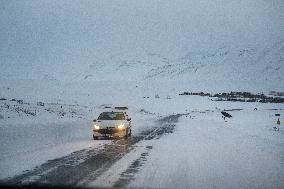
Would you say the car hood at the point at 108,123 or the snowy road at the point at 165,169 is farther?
the car hood at the point at 108,123

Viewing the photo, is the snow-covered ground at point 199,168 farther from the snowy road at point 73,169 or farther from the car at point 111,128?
the car at point 111,128

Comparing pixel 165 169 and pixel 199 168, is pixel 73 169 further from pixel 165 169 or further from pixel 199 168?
pixel 199 168

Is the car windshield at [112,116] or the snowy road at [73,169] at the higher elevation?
the car windshield at [112,116]

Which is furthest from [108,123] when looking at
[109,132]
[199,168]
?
[199,168]

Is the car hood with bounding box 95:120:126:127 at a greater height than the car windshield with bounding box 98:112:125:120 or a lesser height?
lesser

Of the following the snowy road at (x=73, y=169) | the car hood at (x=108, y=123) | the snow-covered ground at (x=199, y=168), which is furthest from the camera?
the car hood at (x=108, y=123)

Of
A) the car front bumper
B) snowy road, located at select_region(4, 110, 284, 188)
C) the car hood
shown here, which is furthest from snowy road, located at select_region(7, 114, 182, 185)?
the car hood

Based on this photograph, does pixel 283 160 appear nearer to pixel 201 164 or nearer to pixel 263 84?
pixel 201 164

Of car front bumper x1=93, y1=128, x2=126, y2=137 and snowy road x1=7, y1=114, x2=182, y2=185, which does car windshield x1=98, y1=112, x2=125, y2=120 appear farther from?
snowy road x1=7, y1=114, x2=182, y2=185

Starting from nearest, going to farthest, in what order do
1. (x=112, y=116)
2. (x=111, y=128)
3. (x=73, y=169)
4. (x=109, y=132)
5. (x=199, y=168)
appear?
(x=73, y=169)
(x=199, y=168)
(x=109, y=132)
(x=111, y=128)
(x=112, y=116)

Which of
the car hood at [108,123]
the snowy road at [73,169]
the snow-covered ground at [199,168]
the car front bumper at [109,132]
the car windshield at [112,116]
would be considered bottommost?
the snow-covered ground at [199,168]

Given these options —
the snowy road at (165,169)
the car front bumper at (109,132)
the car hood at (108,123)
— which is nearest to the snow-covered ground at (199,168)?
the snowy road at (165,169)

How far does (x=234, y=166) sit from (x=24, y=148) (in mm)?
8537

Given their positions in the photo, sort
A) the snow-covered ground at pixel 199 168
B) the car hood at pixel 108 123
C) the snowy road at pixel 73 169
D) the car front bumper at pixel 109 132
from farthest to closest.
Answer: the car hood at pixel 108 123 < the car front bumper at pixel 109 132 < the snow-covered ground at pixel 199 168 < the snowy road at pixel 73 169
